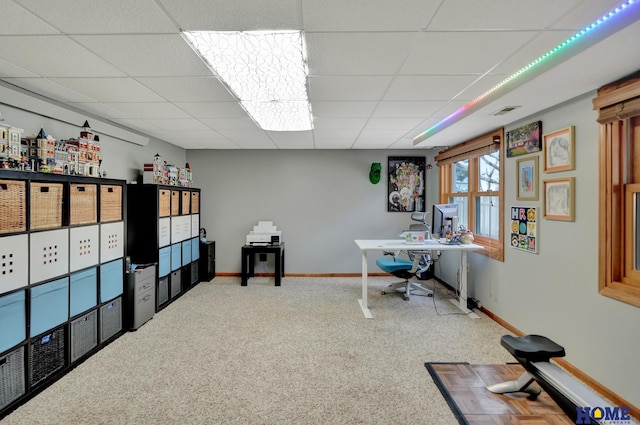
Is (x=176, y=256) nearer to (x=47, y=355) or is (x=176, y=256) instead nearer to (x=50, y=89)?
(x=47, y=355)

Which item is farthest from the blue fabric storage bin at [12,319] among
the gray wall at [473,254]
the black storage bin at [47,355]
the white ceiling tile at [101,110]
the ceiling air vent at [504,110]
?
the ceiling air vent at [504,110]

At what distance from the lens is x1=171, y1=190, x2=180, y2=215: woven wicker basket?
437cm

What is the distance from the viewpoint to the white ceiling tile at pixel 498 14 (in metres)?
1.43

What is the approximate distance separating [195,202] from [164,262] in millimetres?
1369

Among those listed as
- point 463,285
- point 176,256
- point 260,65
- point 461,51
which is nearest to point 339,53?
point 260,65

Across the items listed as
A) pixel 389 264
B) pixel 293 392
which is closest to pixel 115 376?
pixel 293 392

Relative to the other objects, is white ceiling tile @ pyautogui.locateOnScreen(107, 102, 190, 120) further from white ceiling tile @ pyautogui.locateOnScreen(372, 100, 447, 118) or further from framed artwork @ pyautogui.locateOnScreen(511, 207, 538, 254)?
framed artwork @ pyautogui.locateOnScreen(511, 207, 538, 254)

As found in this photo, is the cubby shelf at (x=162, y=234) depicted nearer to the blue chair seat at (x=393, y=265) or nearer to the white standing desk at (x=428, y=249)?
the white standing desk at (x=428, y=249)

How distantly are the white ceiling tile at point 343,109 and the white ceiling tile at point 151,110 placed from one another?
4.69ft

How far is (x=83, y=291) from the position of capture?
2703 millimetres

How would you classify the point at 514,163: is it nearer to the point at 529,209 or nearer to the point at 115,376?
the point at 529,209

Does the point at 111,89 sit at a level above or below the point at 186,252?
above

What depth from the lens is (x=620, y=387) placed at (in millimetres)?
2133

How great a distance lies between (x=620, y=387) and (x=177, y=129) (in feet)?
16.2
